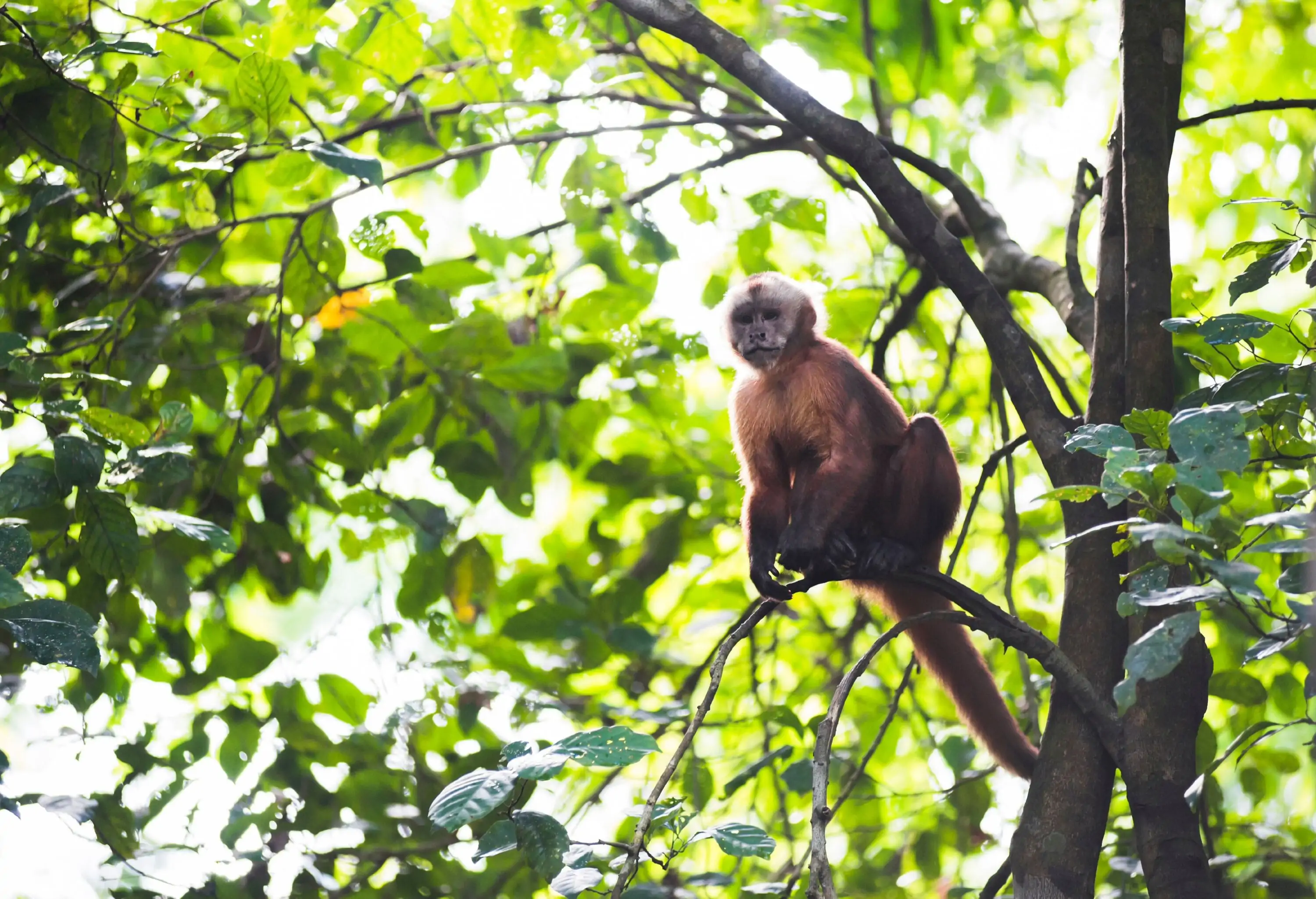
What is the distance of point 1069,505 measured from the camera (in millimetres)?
2373

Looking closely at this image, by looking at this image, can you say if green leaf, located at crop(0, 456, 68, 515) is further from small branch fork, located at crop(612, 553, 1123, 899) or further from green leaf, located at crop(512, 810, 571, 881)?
small branch fork, located at crop(612, 553, 1123, 899)

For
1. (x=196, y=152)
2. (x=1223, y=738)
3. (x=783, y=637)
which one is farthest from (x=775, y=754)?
(x=1223, y=738)

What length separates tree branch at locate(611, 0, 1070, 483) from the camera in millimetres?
2299

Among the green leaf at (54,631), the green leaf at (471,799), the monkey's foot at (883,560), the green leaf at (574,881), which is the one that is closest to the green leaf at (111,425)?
the green leaf at (54,631)

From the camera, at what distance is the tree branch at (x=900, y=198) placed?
7.54 ft

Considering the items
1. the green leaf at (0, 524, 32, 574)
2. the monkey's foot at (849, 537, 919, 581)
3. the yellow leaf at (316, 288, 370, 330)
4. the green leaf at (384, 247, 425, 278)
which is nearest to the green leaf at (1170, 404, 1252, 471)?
the monkey's foot at (849, 537, 919, 581)

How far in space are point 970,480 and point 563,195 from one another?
101 inches

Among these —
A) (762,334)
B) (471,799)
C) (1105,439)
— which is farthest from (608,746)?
(762,334)

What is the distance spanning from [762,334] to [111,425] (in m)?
1.98

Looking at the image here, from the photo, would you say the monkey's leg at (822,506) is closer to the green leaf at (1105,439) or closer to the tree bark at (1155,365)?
the tree bark at (1155,365)

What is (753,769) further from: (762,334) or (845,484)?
(762,334)

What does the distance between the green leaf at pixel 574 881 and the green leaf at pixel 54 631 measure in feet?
2.77

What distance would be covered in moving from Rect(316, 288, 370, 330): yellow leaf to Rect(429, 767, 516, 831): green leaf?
2.34 metres

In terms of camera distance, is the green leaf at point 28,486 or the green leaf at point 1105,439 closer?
the green leaf at point 1105,439
